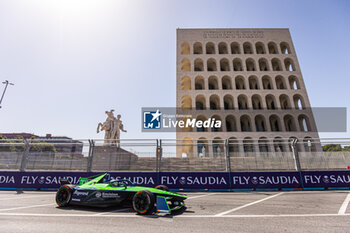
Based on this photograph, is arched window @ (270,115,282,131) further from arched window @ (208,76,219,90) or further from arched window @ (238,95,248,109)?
arched window @ (208,76,219,90)

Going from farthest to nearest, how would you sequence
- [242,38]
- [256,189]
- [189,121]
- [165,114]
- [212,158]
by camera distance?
[242,38] < [189,121] < [165,114] < [212,158] < [256,189]

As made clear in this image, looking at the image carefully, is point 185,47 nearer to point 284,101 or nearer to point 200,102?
point 200,102

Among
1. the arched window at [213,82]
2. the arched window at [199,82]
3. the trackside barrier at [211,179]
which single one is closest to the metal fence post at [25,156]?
the trackside barrier at [211,179]

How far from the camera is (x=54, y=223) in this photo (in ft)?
11.3

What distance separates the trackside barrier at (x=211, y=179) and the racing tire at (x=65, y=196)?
179 inches

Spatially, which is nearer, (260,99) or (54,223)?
(54,223)

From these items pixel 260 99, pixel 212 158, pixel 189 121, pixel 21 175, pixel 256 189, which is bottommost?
pixel 256 189

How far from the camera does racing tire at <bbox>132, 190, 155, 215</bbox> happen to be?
4203 mm

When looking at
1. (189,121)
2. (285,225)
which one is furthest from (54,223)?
(189,121)

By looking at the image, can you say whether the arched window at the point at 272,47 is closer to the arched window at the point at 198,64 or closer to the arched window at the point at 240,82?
the arched window at the point at 240,82

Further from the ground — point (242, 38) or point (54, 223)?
point (242, 38)

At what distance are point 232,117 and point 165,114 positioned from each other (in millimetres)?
13848

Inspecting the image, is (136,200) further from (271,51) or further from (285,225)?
(271,51)

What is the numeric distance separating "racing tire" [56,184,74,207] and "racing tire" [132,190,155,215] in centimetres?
223
